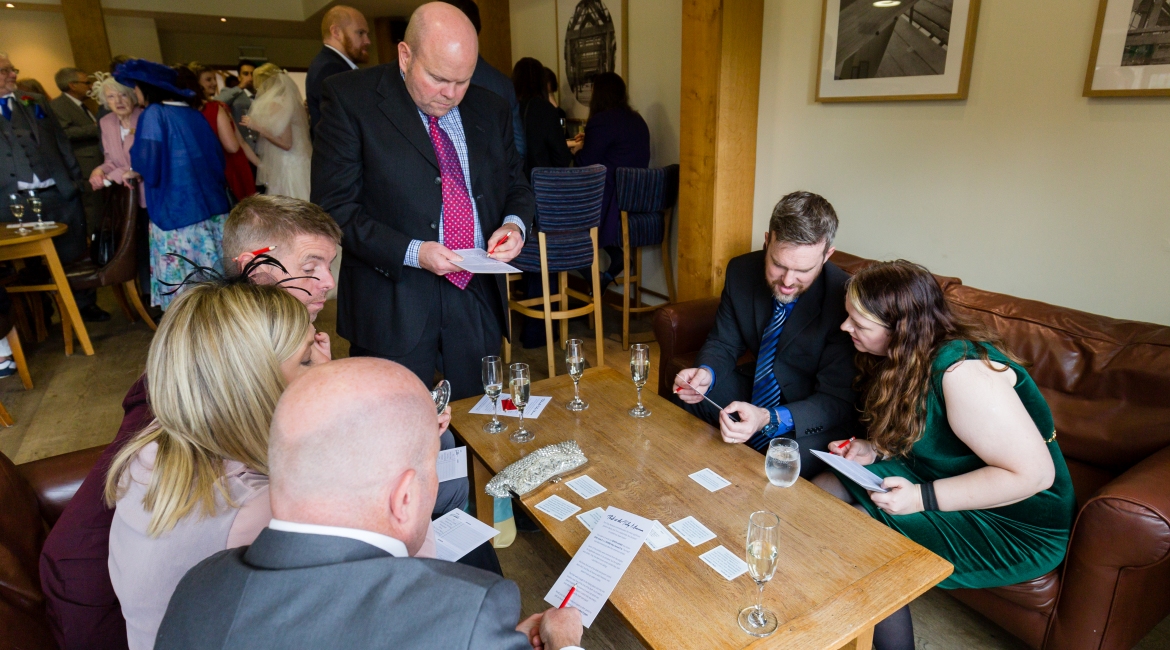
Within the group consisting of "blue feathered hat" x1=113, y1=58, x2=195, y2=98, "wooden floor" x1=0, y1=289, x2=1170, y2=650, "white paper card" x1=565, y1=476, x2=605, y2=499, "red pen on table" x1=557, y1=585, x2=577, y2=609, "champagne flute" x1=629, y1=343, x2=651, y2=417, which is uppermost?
"blue feathered hat" x1=113, y1=58, x2=195, y2=98

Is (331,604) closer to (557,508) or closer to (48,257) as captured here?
(557,508)

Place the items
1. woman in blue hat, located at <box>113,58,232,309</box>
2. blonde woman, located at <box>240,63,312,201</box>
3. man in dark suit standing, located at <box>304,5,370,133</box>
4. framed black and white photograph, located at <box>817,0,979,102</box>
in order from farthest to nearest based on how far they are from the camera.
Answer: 1. blonde woman, located at <box>240,63,312,201</box>
2. woman in blue hat, located at <box>113,58,232,309</box>
3. man in dark suit standing, located at <box>304,5,370,133</box>
4. framed black and white photograph, located at <box>817,0,979,102</box>

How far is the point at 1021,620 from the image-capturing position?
161cm

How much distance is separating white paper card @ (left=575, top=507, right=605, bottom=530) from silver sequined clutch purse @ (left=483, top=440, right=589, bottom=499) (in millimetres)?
158

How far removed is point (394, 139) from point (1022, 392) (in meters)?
1.81

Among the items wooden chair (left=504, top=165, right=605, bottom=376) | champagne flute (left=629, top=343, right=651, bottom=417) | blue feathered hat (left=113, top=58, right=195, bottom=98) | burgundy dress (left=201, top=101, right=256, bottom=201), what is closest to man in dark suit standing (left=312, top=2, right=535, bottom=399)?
champagne flute (left=629, top=343, right=651, bottom=417)

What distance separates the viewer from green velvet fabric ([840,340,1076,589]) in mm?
1534

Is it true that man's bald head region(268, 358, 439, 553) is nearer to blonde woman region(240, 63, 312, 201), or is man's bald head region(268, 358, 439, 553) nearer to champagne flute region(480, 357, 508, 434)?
champagne flute region(480, 357, 508, 434)

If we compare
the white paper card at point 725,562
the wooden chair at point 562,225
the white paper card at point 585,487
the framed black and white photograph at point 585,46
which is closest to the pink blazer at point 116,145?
the wooden chair at point 562,225

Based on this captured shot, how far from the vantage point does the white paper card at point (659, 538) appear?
1305mm

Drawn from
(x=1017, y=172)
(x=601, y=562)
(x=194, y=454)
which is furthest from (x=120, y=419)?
(x=1017, y=172)

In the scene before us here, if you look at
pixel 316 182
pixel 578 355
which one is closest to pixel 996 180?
pixel 578 355

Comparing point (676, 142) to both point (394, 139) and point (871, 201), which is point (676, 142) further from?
point (394, 139)

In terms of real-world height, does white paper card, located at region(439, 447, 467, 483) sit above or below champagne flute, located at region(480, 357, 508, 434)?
below
